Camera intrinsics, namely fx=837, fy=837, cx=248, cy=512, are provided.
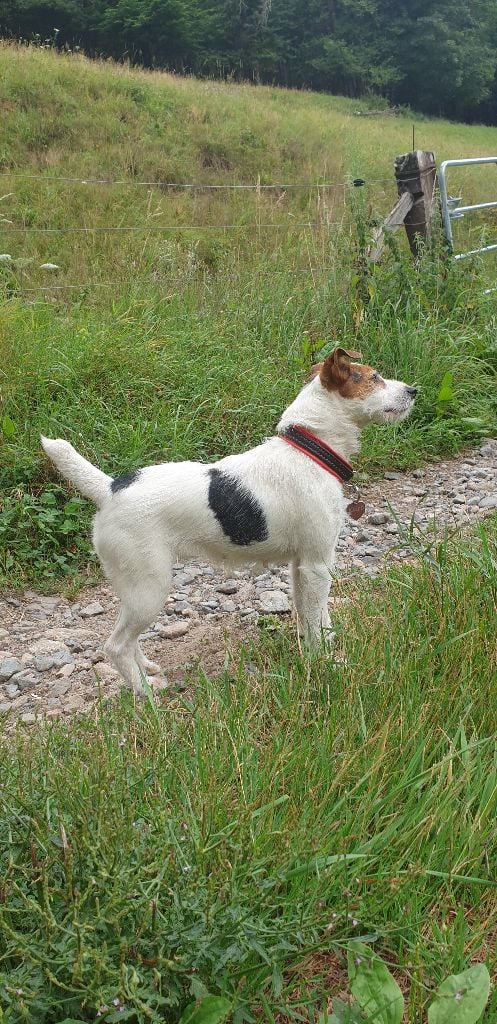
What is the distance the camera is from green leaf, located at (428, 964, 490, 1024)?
5.30 feet

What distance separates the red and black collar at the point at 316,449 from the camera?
3572 millimetres

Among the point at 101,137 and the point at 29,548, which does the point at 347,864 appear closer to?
the point at 29,548

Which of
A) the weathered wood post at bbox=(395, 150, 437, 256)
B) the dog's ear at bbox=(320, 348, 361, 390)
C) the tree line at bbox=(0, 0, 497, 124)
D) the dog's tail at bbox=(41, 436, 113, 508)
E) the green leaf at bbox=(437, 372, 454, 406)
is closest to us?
the dog's tail at bbox=(41, 436, 113, 508)

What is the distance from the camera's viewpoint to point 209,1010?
1622 mm

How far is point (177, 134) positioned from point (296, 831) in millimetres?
16797

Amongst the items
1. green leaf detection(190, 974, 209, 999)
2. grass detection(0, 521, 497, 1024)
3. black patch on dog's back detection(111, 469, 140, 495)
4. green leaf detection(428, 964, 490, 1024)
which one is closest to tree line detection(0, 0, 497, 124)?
black patch on dog's back detection(111, 469, 140, 495)

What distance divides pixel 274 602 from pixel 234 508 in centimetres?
109

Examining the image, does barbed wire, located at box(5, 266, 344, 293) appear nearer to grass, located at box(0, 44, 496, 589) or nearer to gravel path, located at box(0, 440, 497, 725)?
grass, located at box(0, 44, 496, 589)

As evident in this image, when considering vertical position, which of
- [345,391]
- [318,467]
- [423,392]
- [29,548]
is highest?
[345,391]

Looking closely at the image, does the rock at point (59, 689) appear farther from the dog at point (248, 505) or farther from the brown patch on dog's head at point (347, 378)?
the brown patch on dog's head at point (347, 378)

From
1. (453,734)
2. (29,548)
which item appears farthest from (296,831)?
(29,548)

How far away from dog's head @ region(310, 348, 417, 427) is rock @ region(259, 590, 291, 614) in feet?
3.60

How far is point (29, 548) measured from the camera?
4711 millimetres

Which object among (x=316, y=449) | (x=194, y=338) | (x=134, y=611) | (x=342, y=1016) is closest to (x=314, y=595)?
(x=316, y=449)
